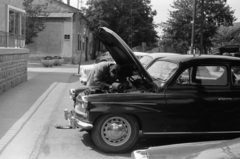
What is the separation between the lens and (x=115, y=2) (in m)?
43.9

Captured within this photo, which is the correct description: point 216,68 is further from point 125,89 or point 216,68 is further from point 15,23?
point 15,23

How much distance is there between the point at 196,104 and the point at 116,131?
1.41 metres

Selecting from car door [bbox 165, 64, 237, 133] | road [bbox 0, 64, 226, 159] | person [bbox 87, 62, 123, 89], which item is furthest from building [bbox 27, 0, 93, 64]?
car door [bbox 165, 64, 237, 133]

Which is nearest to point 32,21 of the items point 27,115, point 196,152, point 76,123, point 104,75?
point 27,115

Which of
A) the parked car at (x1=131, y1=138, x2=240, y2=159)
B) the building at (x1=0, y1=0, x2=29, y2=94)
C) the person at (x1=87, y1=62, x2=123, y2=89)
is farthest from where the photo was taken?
the building at (x1=0, y1=0, x2=29, y2=94)

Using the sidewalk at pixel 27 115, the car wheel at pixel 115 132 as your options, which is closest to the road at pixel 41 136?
the sidewalk at pixel 27 115

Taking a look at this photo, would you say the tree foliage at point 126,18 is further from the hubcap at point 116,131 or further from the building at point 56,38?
the hubcap at point 116,131

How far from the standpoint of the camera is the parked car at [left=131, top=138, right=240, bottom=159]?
8.90ft

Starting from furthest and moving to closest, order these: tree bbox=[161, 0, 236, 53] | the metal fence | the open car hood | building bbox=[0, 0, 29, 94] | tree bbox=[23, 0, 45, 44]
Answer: tree bbox=[161, 0, 236, 53], tree bbox=[23, 0, 45, 44], the metal fence, building bbox=[0, 0, 29, 94], the open car hood

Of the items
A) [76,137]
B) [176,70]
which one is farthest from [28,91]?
[176,70]

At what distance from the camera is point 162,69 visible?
251 inches

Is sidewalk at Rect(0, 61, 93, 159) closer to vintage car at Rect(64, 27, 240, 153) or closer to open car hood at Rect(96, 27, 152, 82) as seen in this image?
vintage car at Rect(64, 27, 240, 153)

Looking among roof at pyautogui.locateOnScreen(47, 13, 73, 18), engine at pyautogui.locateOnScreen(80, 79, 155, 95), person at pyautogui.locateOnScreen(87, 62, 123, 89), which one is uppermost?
roof at pyautogui.locateOnScreen(47, 13, 73, 18)

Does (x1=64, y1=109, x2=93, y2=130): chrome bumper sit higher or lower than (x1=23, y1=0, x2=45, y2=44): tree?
lower
